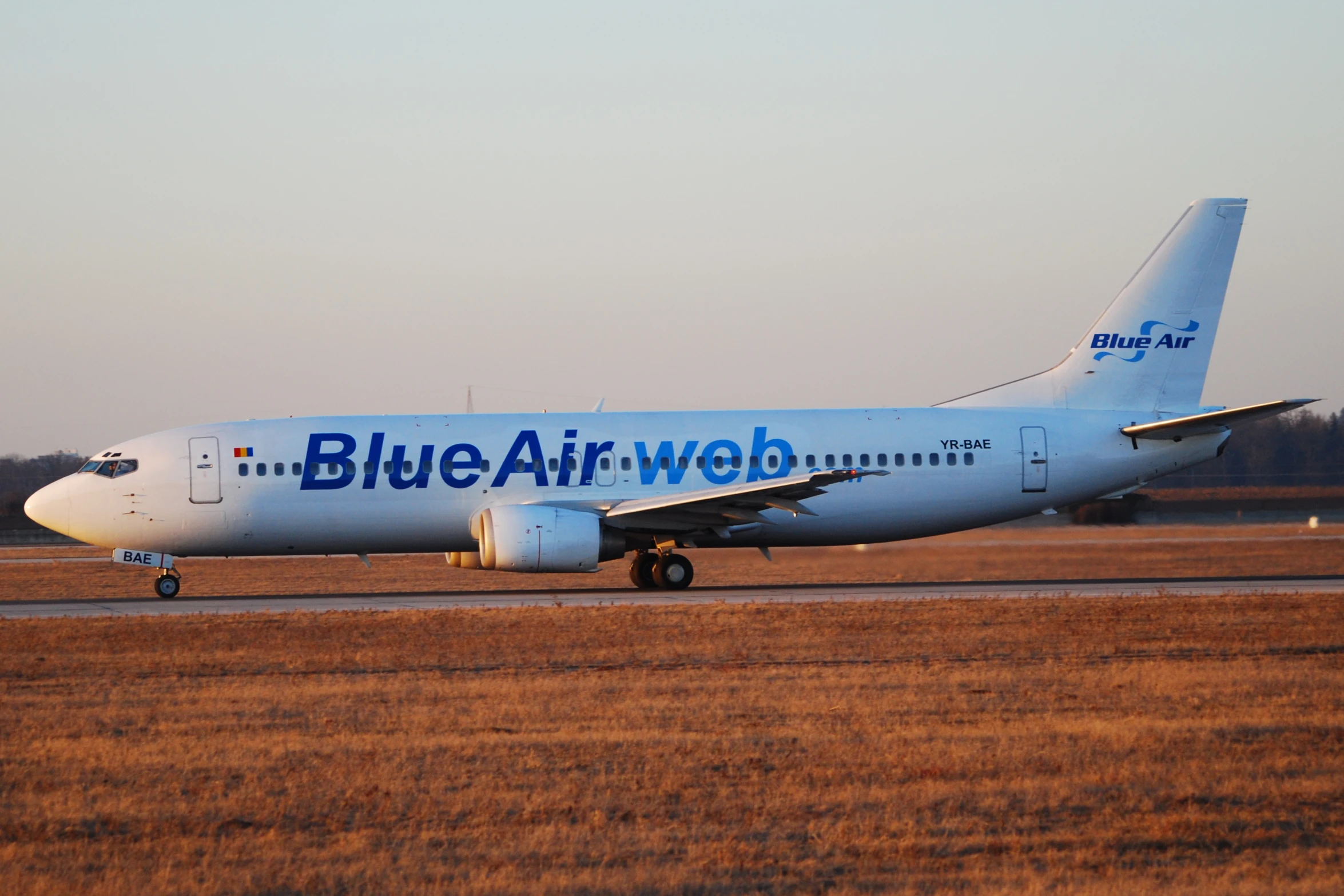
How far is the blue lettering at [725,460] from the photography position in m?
25.5

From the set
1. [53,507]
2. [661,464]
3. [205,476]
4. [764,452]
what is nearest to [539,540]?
[661,464]

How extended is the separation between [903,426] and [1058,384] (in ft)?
11.5

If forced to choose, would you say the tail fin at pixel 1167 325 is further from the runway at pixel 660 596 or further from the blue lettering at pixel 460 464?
the blue lettering at pixel 460 464

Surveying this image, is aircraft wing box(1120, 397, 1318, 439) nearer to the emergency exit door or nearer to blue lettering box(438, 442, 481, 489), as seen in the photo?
the emergency exit door

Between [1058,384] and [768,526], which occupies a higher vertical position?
[1058,384]

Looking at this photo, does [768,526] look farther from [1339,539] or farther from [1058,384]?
[1339,539]

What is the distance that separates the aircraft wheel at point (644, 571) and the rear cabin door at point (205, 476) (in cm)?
772

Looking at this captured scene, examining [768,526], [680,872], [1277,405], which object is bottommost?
[680,872]

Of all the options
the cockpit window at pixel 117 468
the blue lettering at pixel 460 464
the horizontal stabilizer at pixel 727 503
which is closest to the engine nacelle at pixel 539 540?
the horizontal stabilizer at pixel 727 503

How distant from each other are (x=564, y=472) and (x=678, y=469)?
2.13 m

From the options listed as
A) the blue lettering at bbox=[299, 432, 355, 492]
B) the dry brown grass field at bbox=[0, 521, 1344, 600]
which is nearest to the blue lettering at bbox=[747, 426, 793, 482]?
the dry brown grass field at bbox=[0, 521, 1344, 600]

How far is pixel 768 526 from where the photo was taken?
25781 millimetres

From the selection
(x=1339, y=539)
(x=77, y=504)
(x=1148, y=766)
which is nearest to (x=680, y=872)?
(x=1148, y=766)

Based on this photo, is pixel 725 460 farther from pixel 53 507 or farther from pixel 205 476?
pixel 53 507
